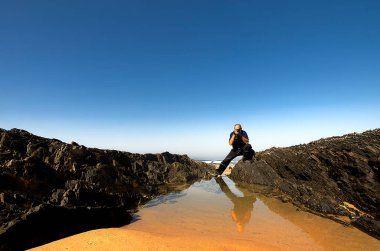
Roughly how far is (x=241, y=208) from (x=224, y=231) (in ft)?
6.62

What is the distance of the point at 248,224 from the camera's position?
5.46 meters

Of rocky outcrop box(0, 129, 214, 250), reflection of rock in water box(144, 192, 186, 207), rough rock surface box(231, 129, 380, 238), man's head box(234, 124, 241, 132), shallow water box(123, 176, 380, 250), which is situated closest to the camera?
rocky outcrop box(0, 129, 214, 250)

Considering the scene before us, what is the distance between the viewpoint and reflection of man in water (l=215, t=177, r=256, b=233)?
18.5 ft

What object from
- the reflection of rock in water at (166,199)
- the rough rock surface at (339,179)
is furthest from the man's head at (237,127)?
the reflection of rock in water at (166,199)

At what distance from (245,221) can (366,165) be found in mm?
2966

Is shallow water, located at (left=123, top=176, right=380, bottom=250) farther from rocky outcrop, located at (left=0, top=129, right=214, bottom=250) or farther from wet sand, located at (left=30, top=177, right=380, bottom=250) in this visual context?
rocky outcrop, located at (left=0, top=129, right=214, bottom=250)

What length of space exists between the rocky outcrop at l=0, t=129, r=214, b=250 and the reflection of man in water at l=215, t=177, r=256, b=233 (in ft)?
8.03

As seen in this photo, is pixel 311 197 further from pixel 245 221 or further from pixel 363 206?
pixel 245 221

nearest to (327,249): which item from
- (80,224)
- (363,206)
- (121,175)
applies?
(363,206)

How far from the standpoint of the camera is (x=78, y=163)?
25.7 ft

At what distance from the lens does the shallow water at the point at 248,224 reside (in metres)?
4.39

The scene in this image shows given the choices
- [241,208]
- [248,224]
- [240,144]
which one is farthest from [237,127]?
[248,224]

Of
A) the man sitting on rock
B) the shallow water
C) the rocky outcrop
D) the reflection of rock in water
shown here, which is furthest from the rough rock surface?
the rocky outcrop

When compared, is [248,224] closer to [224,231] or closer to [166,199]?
[224,231]
